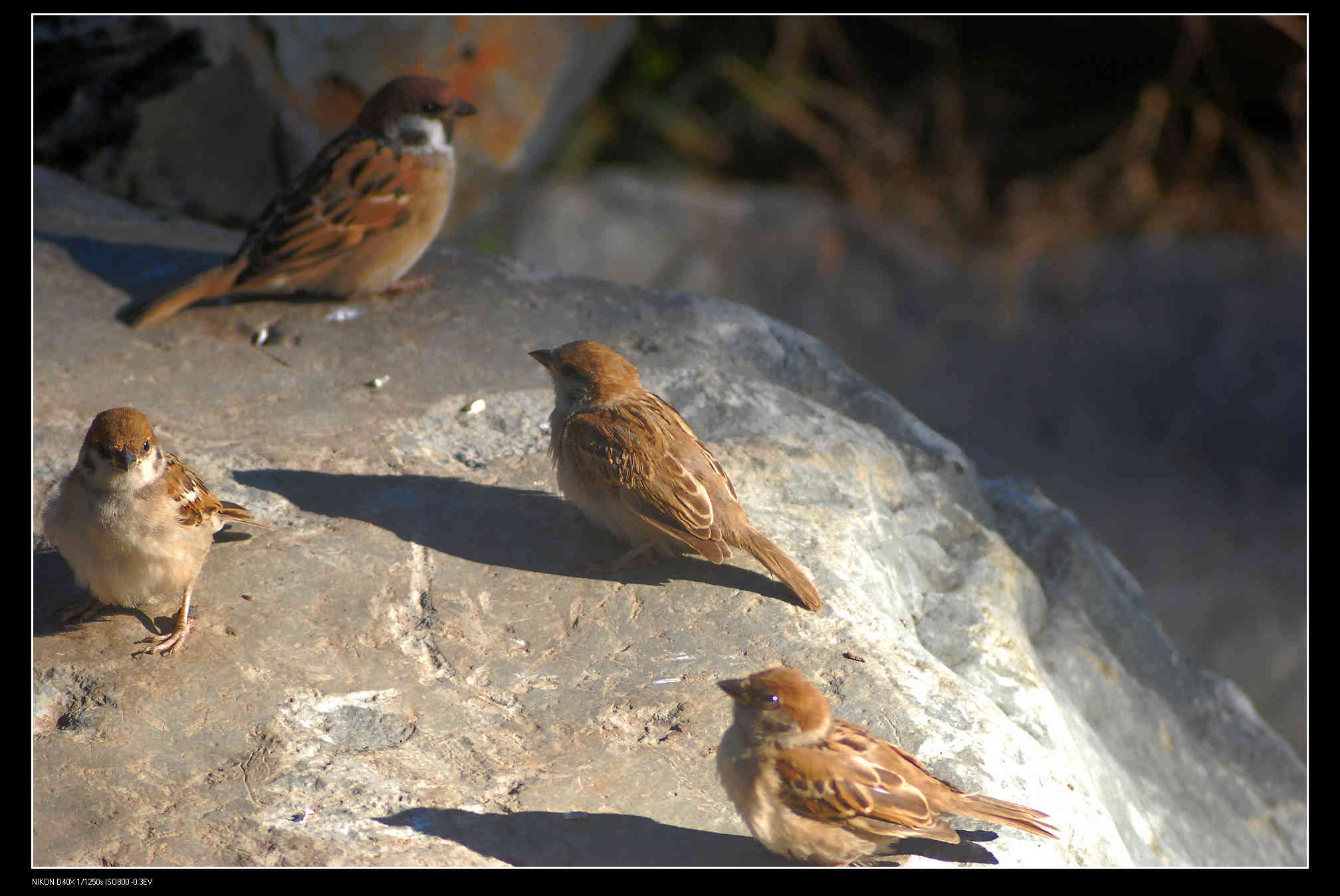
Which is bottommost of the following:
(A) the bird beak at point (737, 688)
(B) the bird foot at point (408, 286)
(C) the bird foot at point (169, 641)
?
(C) the bird foot at point (169, 641)

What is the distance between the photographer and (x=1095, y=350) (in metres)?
9.30

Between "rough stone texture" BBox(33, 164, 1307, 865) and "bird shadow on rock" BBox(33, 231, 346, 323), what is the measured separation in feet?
0.11

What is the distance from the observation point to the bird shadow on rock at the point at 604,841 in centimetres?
305

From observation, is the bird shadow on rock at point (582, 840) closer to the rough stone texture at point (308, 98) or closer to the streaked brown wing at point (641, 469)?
the streaked brown wing at point (641, 469)

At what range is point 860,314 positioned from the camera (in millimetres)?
9938

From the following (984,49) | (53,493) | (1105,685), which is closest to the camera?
(53,493)

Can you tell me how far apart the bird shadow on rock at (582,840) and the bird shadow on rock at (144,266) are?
3.59 metres

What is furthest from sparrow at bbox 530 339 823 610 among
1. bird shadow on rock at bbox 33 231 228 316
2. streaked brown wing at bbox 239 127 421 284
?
bird shadow on rock at bbox 33 231 228 316

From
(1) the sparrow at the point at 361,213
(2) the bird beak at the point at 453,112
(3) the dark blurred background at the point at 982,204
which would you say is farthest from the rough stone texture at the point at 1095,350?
(1) the sparrow at the point at 361,213

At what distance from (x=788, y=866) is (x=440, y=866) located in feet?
2.87

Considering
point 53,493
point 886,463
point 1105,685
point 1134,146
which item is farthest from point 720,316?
point 1134,146

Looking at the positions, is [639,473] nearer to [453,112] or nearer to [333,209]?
[333,209]

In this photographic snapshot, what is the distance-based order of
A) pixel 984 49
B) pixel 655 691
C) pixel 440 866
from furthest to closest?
pixel 984 49 < pixel 655 691 < pixel 440 866

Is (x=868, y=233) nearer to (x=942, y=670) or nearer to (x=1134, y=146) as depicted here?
(x=1134, y=146)
